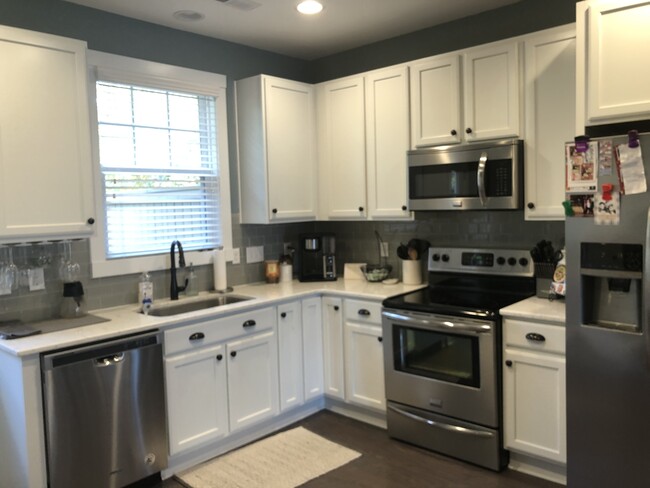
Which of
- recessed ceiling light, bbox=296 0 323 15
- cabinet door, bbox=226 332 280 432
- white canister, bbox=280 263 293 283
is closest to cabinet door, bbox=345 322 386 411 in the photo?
cabinet door, bbox=226 332 280 432

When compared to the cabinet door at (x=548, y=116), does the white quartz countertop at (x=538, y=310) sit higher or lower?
lower

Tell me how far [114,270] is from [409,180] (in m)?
1.95

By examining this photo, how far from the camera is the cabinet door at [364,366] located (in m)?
3.56

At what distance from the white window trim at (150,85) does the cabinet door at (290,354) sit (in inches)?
27.5

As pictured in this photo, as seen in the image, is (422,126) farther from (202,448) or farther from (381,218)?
(202,448)

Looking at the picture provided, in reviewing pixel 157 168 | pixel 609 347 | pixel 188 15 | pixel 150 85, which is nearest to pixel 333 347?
pixel 157 168

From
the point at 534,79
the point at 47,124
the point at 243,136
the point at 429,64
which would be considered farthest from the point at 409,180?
the point at 47,124

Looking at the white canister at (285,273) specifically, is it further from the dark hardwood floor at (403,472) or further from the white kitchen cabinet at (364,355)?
the dark hardwood floor at (403,472)

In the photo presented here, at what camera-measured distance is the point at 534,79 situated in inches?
121

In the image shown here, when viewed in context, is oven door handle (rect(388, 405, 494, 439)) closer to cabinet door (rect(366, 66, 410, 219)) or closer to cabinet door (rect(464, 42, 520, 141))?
cabinet door (rect(366, 66, 410, 219))

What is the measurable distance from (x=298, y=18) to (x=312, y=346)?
2185 millimetres

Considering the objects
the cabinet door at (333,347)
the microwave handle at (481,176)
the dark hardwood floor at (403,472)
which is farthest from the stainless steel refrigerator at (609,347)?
the cabinet door at (333,347)

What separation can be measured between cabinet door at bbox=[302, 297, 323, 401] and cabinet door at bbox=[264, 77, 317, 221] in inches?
27.8

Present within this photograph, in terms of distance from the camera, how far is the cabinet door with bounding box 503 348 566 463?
9.11 ft
